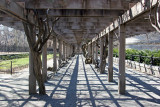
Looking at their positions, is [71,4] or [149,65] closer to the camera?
[71,4]

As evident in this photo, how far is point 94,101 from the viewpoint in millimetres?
Result: 6027

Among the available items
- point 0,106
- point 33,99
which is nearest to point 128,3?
point 33,99

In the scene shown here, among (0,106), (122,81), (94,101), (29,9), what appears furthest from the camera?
(122,81)

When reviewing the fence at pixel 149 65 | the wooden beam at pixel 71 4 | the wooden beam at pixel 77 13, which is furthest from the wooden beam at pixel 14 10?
the fence at pixel 149 65

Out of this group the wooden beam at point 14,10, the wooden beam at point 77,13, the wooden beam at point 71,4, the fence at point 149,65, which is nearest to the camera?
the wooden beam at point 14,10

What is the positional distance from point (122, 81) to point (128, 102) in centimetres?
133

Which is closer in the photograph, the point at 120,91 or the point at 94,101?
the point at 94,101

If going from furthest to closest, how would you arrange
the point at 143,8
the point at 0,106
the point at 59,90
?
the point at 59,90 < the point at 0,106 < the point at 143,8

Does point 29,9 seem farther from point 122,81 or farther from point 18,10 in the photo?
point 122,81

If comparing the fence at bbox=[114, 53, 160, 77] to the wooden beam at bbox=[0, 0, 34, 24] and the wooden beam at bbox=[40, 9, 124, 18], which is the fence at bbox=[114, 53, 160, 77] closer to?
the wooden beam at bbox=[40, 9, 124, 18]

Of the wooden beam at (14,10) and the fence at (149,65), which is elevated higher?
the wooden beam at (14,10)

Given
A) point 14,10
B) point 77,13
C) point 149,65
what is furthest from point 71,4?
point 149,65

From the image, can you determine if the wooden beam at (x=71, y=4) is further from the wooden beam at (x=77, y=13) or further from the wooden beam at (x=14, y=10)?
the wooden beam at (x=77, y=13)

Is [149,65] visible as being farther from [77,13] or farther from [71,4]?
[71,4]
